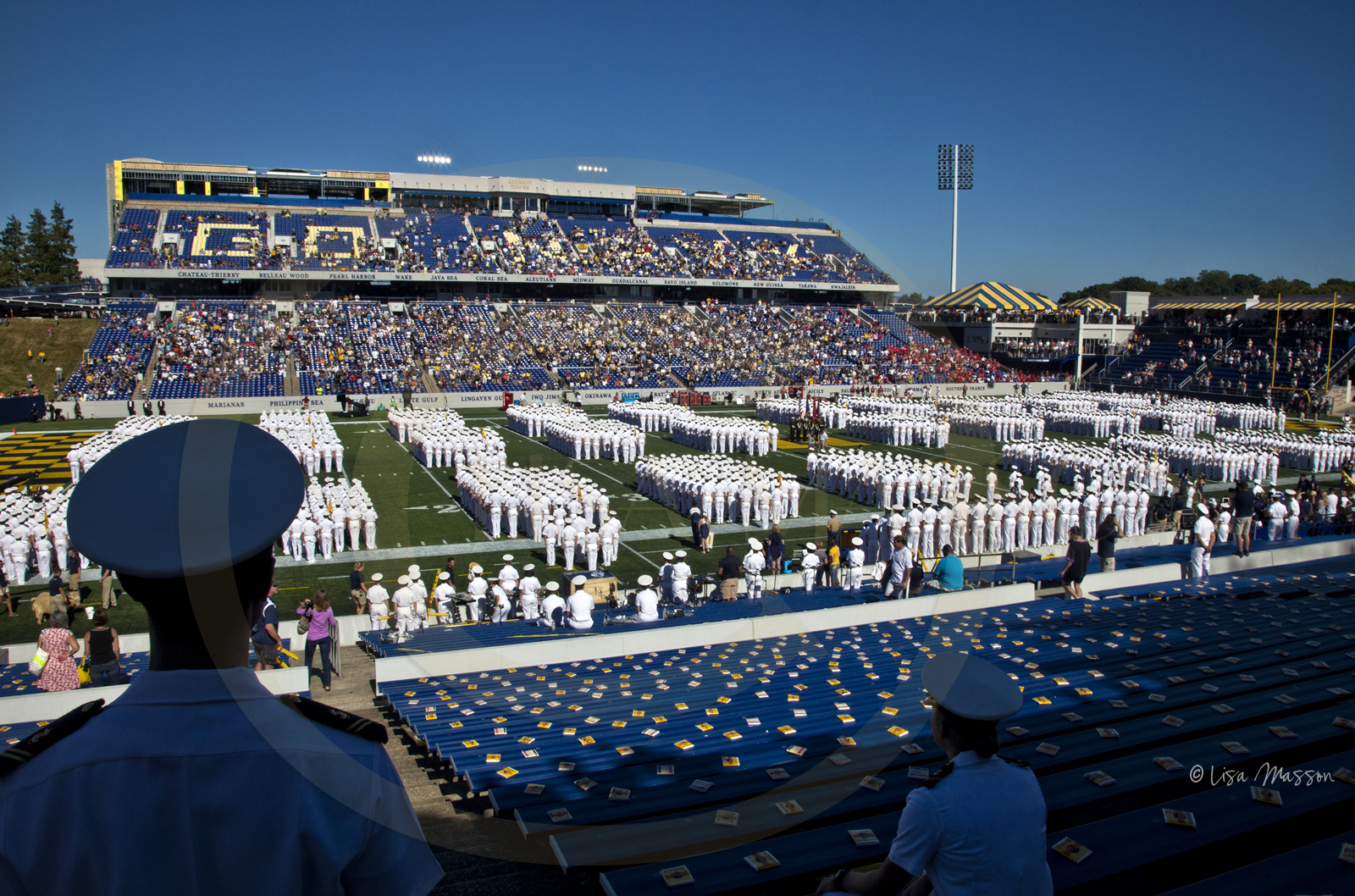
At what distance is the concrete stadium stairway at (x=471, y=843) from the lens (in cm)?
346

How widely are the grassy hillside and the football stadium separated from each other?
397 mm

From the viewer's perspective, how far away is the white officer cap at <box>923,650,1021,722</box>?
1.91m

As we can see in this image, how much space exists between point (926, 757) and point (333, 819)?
3326mm

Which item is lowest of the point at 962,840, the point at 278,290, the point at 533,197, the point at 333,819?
the point at 962,840

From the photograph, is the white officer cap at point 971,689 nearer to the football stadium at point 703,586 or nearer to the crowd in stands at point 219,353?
the football stadium at point 703,586

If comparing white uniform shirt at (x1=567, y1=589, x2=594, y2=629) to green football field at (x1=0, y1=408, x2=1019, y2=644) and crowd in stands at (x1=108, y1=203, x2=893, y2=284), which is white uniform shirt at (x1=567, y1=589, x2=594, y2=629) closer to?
green football field at (x1=0, y1=408, x2=1019, y2=644)

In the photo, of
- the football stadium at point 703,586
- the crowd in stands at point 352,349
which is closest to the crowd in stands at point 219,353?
the football stadium at point 703,586

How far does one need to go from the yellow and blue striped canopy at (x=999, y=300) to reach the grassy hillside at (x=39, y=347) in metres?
46.7

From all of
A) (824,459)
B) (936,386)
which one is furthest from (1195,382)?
(824,459)

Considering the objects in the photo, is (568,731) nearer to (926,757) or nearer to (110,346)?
(926,757)

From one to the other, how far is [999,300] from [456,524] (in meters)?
43.8

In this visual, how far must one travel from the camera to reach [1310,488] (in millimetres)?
16531

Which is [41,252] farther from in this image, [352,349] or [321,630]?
[321,630]

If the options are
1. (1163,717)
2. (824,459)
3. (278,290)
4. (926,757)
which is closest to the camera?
(926,757)
